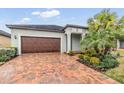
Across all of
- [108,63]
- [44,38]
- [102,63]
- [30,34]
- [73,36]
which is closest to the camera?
[108,63]

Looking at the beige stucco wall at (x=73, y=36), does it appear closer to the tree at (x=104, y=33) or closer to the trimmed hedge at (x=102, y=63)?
the tree at (x=104, y=33)

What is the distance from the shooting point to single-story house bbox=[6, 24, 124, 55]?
14.9m

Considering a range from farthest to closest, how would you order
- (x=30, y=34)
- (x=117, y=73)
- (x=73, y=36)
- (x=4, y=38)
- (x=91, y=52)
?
(x=73, y=36) → (x=4, y=38) → (x=30, y=34) → (x=91, y=52) → (x=117, y=73)

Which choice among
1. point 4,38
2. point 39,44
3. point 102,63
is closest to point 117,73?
point 102,63

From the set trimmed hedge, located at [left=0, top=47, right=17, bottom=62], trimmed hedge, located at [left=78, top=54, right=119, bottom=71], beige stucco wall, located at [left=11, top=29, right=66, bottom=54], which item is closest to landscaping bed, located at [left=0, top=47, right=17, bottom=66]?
trimmed hedge, located at [left=0, top=47, right=17, bottom=62]

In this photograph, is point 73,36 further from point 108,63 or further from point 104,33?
point 108,63

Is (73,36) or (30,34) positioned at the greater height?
(30,34)

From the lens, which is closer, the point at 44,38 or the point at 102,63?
the point at 102,63

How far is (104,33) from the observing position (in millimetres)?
9828

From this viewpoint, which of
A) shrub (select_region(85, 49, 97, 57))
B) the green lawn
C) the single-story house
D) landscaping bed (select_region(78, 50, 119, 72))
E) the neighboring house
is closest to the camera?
the green lawn

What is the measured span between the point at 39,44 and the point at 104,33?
7.94 metres

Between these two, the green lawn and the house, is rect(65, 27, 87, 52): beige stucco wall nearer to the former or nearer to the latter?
the house
